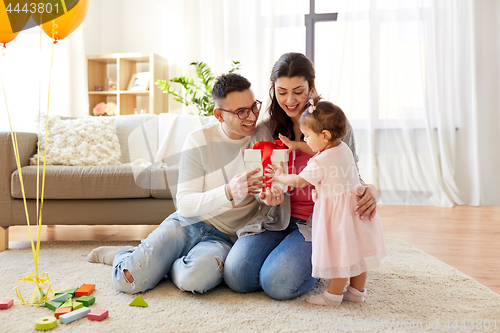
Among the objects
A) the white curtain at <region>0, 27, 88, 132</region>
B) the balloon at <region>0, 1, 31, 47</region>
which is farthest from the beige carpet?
the white curtain at <region>0, 27, 88, 132</region>

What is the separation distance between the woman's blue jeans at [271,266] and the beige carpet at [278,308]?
44mm

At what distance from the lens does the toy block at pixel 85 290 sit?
1413 mm

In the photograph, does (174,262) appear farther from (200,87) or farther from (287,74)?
(200,87)

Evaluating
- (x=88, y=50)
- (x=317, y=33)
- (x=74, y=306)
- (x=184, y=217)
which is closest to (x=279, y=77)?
(x=184, y=217)

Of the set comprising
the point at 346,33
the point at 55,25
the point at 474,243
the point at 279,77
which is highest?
the point at 346,33

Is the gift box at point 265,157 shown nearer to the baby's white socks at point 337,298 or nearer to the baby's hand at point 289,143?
the baby's hand at point 289,143

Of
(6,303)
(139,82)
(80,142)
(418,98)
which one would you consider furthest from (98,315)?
(418,98)

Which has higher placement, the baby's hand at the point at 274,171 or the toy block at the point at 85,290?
the baby's hand at the point at 274,171

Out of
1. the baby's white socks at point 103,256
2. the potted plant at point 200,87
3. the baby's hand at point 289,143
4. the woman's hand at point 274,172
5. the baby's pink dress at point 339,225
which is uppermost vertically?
the potted plant at point 200,87

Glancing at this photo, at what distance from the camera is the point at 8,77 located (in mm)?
3523

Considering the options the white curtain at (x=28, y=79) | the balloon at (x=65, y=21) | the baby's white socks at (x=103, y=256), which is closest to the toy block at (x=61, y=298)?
the baby's white socks at (x=103, y=256)

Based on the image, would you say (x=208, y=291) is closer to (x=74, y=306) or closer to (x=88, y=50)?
(x=74, y=306)

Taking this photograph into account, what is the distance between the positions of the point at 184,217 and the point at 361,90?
2.91 metres

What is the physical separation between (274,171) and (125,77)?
3435mm
